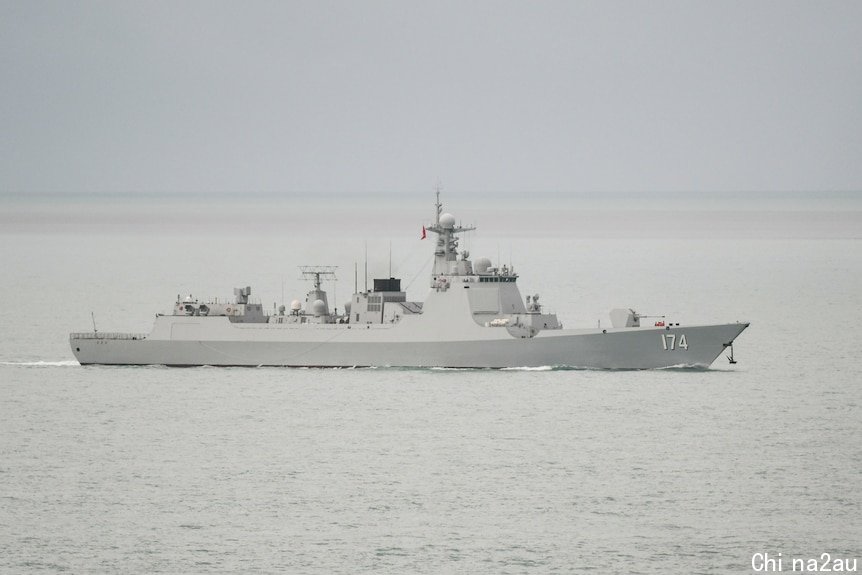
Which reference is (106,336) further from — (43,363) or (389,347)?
(389,347)

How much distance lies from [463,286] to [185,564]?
91.6ft

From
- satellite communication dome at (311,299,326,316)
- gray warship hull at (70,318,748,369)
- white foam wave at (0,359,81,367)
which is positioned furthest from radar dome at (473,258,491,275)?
white foam wave at (0,359,81,367)

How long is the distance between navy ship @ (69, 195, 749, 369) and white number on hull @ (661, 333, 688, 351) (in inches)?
1.4

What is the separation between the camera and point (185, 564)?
98.9 ft

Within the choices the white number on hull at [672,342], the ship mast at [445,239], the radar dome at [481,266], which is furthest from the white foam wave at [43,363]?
the white number on hull at [672,342]

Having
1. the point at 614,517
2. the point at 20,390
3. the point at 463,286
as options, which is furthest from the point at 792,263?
the point at 614,517

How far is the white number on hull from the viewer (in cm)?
5484

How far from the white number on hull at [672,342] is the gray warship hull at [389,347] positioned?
0.04m

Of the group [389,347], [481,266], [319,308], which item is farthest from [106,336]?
[481,266]

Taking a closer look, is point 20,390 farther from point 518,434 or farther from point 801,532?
Answer: point 801,532

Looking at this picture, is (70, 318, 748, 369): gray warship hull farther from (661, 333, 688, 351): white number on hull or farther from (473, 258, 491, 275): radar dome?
(473, 258, 491, 275): radar dome

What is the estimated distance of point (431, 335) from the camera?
5631 centimetres

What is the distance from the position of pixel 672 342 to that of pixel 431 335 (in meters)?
8.87

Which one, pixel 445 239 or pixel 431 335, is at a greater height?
pixel 445 239
